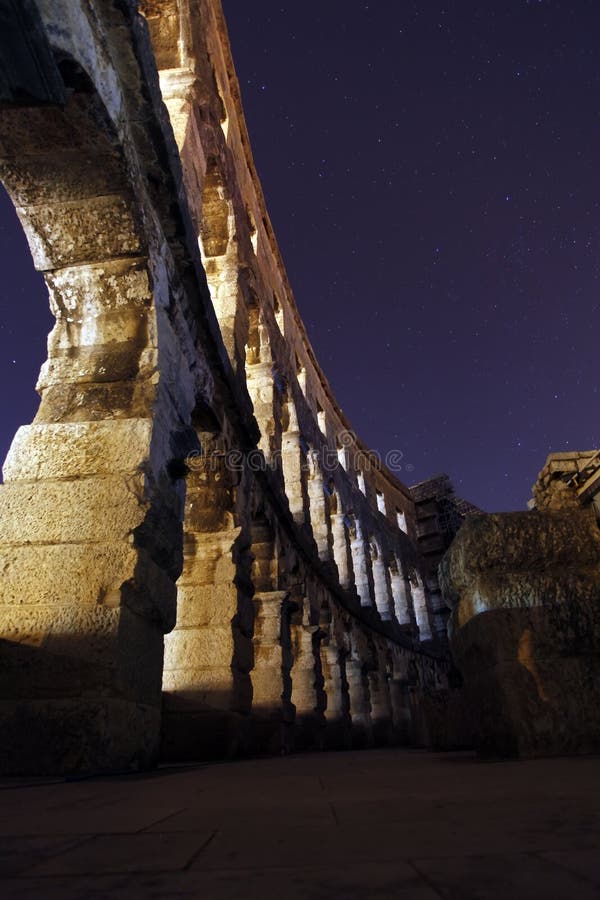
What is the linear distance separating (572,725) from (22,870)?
123 inches

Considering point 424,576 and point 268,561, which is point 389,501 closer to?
point 424,576

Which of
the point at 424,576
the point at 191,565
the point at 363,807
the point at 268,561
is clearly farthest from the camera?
the point at 424,576

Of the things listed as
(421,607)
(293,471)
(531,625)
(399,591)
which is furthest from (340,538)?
(531,625)

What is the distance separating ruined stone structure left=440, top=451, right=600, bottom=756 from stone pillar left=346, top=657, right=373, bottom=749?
10.2m

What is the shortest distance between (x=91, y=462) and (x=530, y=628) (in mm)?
2999

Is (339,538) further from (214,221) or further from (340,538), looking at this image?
(214,221)

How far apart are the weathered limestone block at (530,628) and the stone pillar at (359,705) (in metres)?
10.3

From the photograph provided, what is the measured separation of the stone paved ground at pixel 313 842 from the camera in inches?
34.9

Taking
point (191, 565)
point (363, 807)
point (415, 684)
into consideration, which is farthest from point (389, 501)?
point (363, 807)

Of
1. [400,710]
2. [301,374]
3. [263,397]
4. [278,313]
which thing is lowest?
[400,710]

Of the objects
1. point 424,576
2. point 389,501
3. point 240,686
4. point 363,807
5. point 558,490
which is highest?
point 389,501

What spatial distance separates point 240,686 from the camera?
574 cm

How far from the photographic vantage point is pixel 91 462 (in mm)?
3596

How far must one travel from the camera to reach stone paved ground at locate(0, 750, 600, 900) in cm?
89
